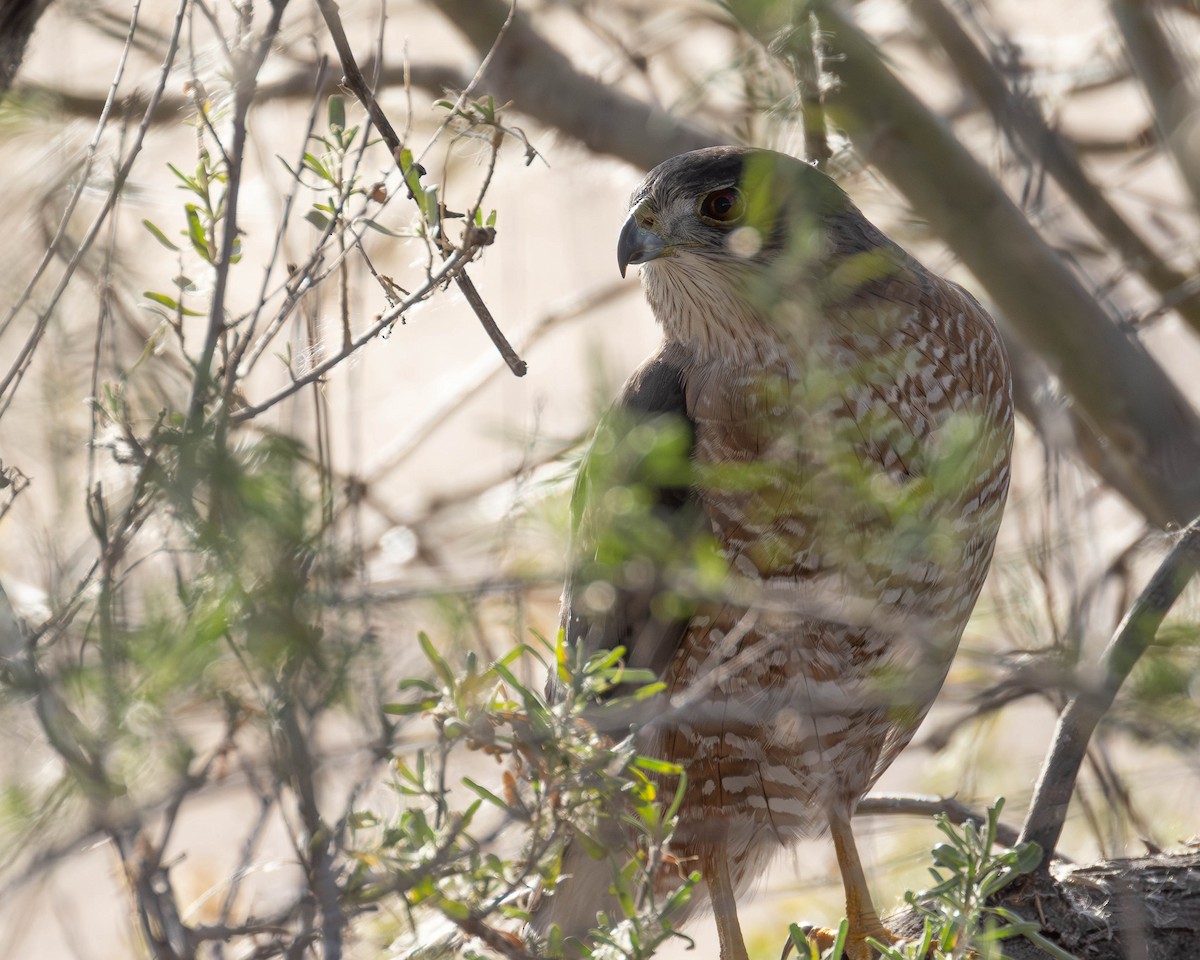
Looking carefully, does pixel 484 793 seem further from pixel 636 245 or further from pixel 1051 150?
pixel 1051 150

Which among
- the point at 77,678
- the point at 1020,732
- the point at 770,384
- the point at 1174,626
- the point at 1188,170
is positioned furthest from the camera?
the point at 1020,732

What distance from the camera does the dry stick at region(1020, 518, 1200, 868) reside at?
1630mm

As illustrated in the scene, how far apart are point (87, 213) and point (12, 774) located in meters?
2.95

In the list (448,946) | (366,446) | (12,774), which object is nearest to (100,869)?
(366,446)

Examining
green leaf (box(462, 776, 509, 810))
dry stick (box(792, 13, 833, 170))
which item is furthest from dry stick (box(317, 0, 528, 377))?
dry stick (box(792, 13, 833, 170))

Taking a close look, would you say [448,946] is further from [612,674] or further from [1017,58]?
[1017,58]

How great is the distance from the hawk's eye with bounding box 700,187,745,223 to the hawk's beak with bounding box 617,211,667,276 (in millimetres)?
125

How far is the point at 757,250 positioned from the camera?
2.98m

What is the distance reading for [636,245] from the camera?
3008 millimetres

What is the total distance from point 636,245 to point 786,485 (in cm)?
70

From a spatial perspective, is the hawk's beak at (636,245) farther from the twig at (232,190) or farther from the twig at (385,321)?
the twig at (232,190)

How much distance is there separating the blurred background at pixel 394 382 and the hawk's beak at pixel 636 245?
290mm

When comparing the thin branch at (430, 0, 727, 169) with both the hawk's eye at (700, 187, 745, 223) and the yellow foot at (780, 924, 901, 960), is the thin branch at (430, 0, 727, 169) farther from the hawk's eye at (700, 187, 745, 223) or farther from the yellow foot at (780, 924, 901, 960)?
the yellow foot at (780, 924, 901, 960)

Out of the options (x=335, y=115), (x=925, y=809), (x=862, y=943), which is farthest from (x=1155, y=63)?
(x=335, y=115)
